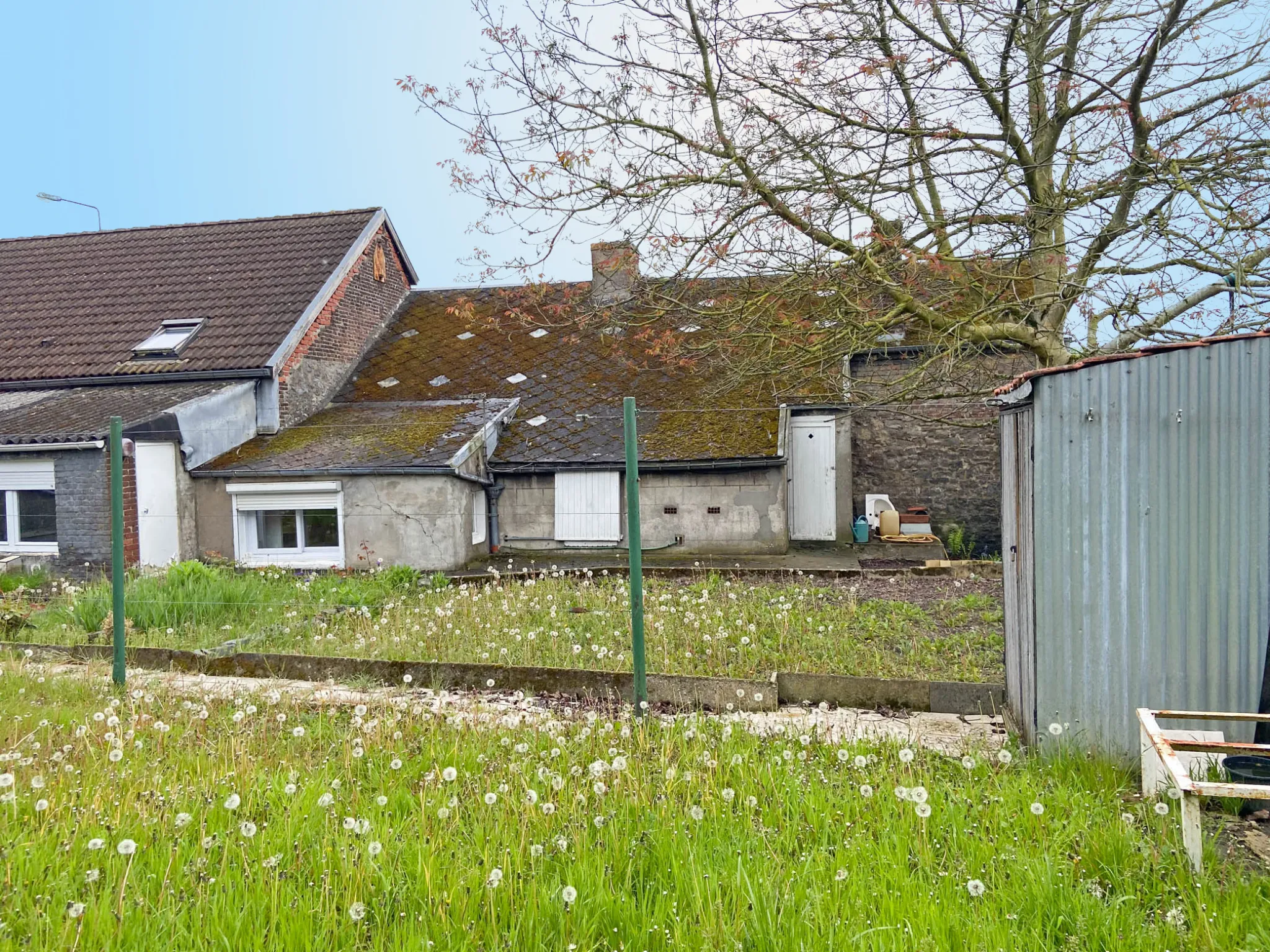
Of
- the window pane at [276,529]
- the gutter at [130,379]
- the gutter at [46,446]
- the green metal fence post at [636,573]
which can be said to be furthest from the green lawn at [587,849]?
the gutter at [130,379]

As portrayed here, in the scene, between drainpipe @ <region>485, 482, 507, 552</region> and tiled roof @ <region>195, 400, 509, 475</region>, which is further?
drainpipe @ <region>485, 482, 507, 552</region>

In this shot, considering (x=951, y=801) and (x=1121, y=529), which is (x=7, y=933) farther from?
(x=1121, y=529)

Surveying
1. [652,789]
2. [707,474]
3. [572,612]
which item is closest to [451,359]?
[707,474]

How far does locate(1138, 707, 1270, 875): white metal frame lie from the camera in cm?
360

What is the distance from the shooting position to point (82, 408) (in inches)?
672

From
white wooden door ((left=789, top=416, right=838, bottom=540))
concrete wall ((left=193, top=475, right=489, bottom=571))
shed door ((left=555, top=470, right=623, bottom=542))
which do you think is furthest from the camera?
white wooden door ((left=789, top=416, right=838, bottom=540))

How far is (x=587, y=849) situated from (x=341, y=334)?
18.9 m

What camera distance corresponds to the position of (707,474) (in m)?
17.1

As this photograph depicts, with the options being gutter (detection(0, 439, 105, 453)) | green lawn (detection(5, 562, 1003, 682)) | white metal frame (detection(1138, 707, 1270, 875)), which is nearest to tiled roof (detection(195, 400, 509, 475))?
gutter (detection(0, 439, 105, 453))

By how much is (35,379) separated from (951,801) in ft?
68.3

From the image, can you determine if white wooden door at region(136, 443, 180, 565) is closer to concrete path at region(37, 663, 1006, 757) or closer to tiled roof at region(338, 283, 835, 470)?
tiled roof at region(338, 283, 835, 470)

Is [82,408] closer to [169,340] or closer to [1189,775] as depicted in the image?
[169,340]

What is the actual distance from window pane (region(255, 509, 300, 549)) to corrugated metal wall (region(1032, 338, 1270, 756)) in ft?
48.6

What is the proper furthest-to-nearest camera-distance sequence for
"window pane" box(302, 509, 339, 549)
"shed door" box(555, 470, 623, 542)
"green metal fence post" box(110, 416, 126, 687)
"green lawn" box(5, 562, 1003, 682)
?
"shed door" box(555, 470, 623, 542), "window pane" box(302, 509, 339, 549), "green lawn" box(5, 562, 1003, 682), "green metal fence post" box(110, 416, 126, 687)
